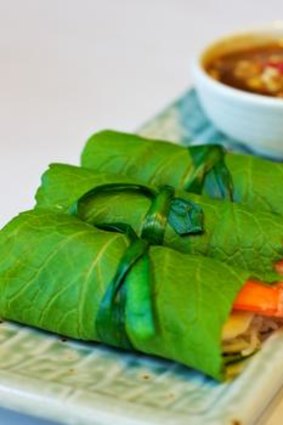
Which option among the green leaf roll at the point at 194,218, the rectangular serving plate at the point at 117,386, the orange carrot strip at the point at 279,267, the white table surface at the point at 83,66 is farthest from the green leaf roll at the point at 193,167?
the rectangular serving plate at the point at 117,386

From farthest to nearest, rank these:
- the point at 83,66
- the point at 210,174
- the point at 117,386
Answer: the point at 83,66 → the point at 210,174 → the point at 117,386

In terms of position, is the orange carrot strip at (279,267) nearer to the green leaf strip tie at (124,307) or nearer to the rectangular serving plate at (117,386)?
the rectangular serving plate at (117,386)

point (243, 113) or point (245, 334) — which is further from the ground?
point (243, 113)

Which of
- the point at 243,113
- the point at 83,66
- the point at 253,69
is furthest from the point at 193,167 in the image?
the point at 83,66

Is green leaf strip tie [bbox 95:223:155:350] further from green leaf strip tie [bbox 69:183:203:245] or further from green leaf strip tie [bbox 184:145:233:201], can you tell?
green leaf strip tie [bbox 184:145:233:201]

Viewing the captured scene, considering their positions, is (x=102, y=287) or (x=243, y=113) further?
(x=243, y=113)

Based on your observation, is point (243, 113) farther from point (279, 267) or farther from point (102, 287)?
point (102, 287)
